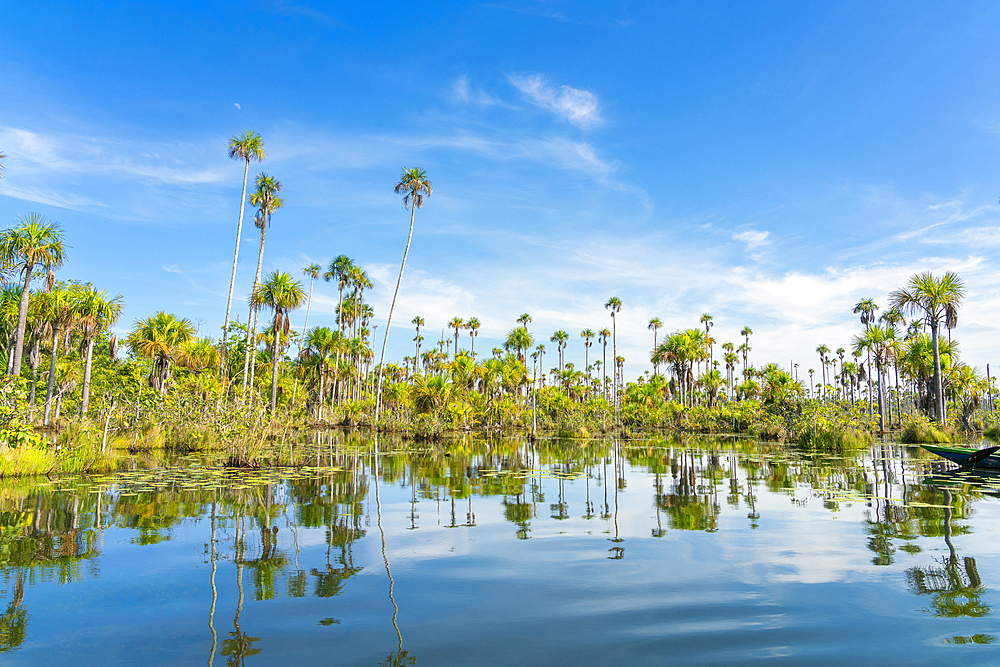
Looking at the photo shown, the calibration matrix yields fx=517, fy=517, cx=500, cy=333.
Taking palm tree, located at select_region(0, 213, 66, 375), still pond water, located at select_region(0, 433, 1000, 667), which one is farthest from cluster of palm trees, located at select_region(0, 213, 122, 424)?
still pond water, located at select_region(0, 433, 1000, 667)

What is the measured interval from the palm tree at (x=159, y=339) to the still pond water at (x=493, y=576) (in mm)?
33918

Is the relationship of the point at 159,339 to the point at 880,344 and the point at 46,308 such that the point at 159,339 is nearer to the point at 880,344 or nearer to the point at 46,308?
the point at 46,308

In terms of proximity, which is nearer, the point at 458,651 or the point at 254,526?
the point at 458,651

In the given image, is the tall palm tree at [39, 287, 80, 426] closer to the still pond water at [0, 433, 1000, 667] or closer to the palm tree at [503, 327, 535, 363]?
the still pond water at [0, 433, 1000, 667]

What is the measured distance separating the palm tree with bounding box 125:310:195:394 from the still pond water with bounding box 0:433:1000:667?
33.9m

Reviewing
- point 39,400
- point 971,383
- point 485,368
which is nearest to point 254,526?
point 39,400

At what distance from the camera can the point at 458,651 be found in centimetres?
429

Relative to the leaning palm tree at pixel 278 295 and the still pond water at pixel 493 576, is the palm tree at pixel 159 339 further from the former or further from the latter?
the still pond water at pixel 493 576

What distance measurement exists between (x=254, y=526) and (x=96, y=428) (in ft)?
46.0

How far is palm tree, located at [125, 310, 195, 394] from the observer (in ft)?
137

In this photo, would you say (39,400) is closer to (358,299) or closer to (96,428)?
(96,428)

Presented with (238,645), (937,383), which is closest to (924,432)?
(937,383)

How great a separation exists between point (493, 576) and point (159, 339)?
150 feet

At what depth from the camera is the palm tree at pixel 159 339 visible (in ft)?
137
